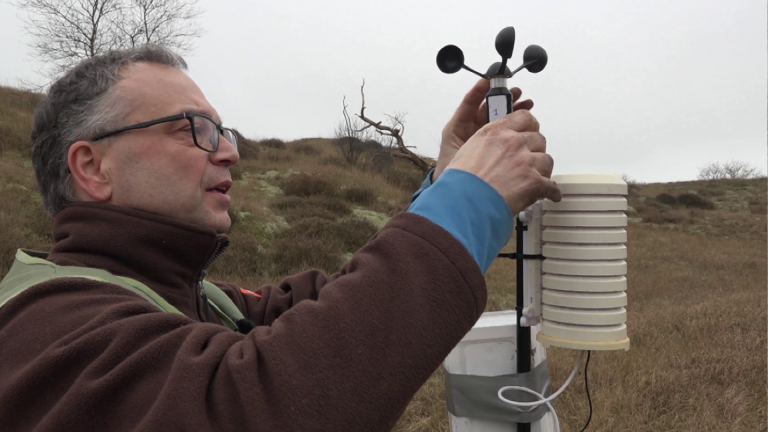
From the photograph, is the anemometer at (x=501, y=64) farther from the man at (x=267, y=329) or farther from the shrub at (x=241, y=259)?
the shrub at (x=241, y=259)

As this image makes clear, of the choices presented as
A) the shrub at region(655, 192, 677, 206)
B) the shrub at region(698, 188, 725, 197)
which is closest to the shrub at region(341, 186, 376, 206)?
the shrub at region(655, 192, 677, 206)

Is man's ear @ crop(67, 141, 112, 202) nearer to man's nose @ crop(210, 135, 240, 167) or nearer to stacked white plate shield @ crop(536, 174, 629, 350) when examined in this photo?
man's nose @ crop(210, 135, 240, 167)

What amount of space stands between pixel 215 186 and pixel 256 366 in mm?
789

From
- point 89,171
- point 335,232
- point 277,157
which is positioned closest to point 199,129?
point 89,171

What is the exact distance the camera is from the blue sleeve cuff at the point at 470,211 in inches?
36.3

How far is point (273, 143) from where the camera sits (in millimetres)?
23375

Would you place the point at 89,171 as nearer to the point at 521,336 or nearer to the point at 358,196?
the point at 521,336

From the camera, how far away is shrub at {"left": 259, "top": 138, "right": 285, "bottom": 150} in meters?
22.8

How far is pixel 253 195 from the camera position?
1243cm

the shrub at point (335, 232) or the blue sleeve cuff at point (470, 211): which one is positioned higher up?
the blue sleeve cuff at point (470, 211)

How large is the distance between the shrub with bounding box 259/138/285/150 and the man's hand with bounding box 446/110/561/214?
867 inches

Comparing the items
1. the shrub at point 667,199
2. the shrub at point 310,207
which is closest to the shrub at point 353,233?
the shrub at point 310,207

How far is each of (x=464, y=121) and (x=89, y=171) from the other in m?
1.12

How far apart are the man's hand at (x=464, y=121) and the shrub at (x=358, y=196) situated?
39.8 ft
